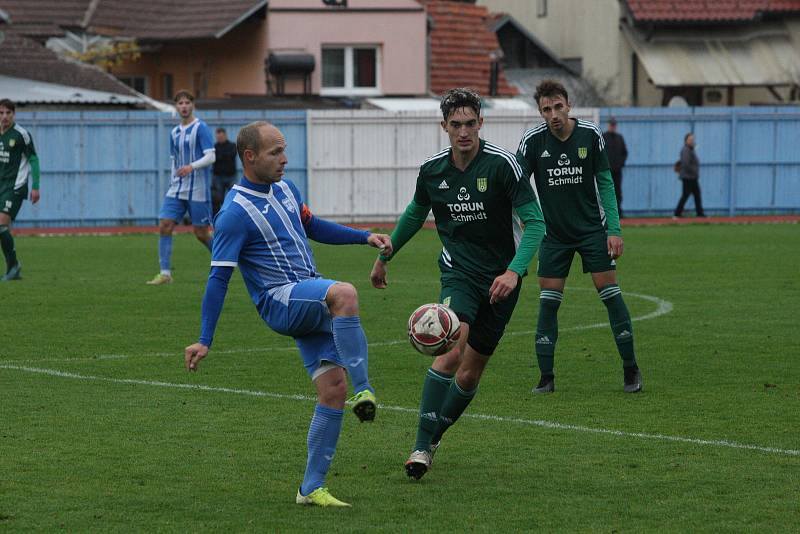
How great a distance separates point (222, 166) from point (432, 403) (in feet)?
74.5

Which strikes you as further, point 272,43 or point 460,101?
point 272,43

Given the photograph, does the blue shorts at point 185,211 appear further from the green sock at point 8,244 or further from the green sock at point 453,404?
the green sock at point 453,404

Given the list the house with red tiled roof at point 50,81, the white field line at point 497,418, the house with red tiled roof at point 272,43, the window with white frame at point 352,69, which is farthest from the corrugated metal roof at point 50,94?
the white field line at point 497,418

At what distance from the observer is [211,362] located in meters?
11.8

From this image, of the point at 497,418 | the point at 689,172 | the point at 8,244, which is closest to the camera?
the point at 497,418

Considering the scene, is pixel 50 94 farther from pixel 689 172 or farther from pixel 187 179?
pixel 187 179

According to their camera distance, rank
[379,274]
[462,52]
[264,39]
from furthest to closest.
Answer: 1. [462,52]
2. [264,39]
3. [379,274]

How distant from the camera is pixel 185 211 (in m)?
18.0

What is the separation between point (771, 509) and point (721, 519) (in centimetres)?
31

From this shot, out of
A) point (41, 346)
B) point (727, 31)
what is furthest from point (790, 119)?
point (41, 346)

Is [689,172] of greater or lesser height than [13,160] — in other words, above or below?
below

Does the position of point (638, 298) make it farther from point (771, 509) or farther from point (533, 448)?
point (771, 509)

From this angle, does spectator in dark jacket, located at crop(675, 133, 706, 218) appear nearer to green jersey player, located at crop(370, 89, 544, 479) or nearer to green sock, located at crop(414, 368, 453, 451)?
green jersey player, located at crop(370, 89, 544, 479)

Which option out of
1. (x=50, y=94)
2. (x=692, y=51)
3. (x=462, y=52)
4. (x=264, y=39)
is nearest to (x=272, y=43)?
(x=264, y=39)
